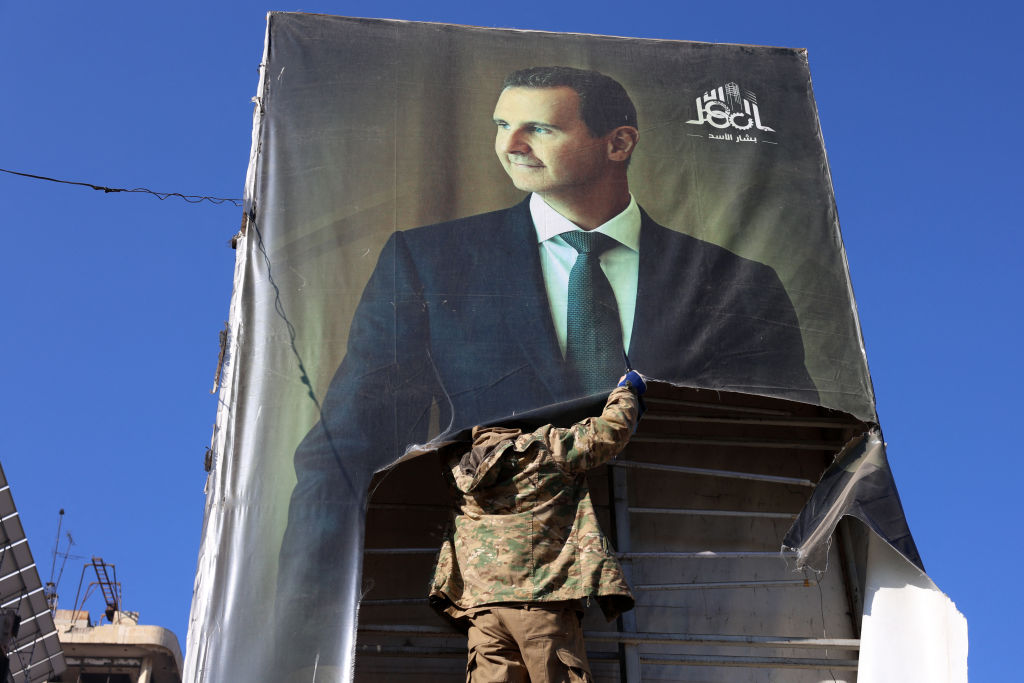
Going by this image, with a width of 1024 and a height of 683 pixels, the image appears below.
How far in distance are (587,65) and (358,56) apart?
5.20 ft

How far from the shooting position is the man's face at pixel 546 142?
25.9ft

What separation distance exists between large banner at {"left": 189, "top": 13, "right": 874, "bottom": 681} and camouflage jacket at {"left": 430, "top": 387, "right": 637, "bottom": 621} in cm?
35

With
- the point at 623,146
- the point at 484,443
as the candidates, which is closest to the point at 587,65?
the point at 623,146

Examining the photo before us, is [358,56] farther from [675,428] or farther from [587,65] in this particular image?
[675,428]

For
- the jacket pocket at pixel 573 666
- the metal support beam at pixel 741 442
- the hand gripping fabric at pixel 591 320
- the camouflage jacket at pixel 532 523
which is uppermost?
the hand gripping fabric at pixel 591 320

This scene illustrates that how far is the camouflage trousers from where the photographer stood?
5984 millimetres

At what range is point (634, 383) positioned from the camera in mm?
6816

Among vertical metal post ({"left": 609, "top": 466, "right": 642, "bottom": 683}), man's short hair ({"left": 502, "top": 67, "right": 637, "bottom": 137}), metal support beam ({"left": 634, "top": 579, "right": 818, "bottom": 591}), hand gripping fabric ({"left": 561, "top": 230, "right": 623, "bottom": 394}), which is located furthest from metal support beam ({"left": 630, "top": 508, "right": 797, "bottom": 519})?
man's short hair ({"left": 502, "top": 67, "right": 637, "bottom": 137})

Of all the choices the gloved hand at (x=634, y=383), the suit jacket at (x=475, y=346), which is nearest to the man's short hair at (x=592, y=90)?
the suit jacket at (x=475, y=346)

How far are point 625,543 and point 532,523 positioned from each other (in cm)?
108

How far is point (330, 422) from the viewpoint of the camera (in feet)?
22.0

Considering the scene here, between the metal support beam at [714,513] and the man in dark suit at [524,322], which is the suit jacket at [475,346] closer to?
the man in dark suit at [524,322]

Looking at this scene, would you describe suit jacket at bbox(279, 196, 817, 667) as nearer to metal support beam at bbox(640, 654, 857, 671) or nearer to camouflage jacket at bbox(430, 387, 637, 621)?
camouflage jacket at bbox(430, 387, 637, 621)

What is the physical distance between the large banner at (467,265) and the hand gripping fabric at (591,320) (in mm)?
14
